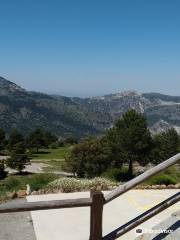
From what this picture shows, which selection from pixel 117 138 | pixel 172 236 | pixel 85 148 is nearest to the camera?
pixel 172 236

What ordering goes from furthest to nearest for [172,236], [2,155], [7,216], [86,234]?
[2,155] < [7,216] < [86,234] < [172,236]

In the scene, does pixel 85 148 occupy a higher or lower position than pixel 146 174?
lower

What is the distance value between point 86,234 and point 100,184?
5898 mm

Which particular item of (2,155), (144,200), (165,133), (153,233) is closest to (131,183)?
(153,233)

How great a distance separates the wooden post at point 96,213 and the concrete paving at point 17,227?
11.2 ft

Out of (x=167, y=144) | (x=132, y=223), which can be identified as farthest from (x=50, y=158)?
(x=132, y=223)

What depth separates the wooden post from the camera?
21.7 feet

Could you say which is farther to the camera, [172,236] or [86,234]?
[86,234]

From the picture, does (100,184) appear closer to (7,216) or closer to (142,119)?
(7,216)

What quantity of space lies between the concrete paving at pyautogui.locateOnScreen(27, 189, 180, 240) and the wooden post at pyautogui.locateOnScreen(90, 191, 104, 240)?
2.22 metres

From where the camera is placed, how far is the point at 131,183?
6.71 metres

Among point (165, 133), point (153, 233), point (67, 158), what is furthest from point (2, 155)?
point (153, 233)

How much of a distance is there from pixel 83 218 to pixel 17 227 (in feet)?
5.43

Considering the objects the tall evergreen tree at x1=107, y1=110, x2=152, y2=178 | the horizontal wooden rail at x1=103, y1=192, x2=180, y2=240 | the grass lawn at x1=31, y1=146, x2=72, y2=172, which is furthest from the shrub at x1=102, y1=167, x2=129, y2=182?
the grass lawn at x1=31, y1=146, x2=72, y2=172
